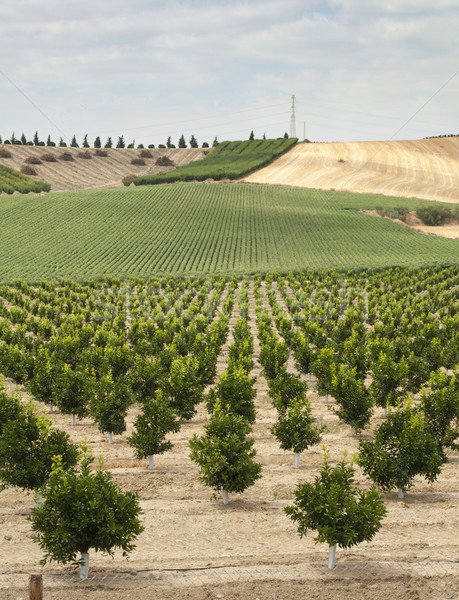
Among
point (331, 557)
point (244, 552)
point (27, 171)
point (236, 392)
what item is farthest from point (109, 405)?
point (27, 171)

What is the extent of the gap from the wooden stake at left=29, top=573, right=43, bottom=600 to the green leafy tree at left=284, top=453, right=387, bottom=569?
6.60 metres

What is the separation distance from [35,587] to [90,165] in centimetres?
15715

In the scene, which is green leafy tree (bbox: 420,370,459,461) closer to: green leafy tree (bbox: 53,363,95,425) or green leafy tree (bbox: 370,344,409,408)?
green leafy tree (bbox: 370,344,409,408)

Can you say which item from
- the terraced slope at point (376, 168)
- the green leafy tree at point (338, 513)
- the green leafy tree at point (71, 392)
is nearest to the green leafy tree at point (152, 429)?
the green leafy tree at point (71, 392)

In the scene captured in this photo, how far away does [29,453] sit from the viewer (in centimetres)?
1988

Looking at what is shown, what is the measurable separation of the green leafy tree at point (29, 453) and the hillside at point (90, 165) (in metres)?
127

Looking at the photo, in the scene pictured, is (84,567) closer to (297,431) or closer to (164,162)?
(297,431)

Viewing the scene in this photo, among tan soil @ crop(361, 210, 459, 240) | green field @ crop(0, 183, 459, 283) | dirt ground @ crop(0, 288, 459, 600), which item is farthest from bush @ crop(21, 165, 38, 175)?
dirt ground @ crop(0, 288, 459, 600)

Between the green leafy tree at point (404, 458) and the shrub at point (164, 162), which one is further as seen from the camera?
the shrub at point (164, 162)

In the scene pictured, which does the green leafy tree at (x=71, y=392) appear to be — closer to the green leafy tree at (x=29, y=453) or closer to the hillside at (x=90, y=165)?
the green leafy tree at (x=29, y=453)

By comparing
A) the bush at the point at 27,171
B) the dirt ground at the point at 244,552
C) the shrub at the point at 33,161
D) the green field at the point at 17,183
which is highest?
the shrub at the point at 33,161

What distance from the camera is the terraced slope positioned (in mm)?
128375

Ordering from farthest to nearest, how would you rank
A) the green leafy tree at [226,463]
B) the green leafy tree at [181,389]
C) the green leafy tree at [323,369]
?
1. the green leafy tree at [323,369]
2. the green leafy tree at [181,389]
3. the green leafy tree at [226,463]

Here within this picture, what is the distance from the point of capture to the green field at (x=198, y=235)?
261 feet
